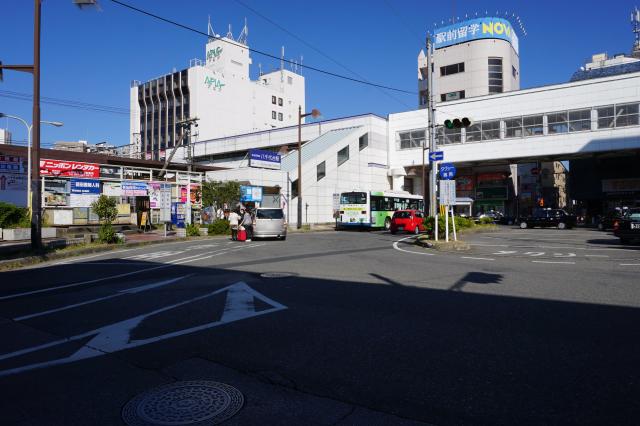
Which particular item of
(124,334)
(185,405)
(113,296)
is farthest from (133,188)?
(185,405)

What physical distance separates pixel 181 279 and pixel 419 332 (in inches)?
249

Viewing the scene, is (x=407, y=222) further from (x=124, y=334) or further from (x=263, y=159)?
(x=124, y=334)

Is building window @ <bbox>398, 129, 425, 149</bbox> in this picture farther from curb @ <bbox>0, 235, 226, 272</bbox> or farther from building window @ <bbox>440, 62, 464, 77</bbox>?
curb @ <bbox>0, 235, 226, 272</bbox>

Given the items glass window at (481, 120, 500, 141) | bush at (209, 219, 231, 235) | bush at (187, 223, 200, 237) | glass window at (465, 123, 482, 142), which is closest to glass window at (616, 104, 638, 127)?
glass window at (481, 120, 500, 141)

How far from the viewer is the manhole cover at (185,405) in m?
3.31

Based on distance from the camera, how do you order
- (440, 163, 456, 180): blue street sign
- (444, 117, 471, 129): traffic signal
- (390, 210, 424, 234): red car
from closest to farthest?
(444, 117, 471, 129): traffic signal, (440, 163, 456, 180): blue street sign, (390, 210, 424, 234): red car

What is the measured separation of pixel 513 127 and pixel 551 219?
38.8ft

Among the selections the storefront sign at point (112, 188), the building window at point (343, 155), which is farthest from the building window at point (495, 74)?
the storefront sign at point (112, 188)

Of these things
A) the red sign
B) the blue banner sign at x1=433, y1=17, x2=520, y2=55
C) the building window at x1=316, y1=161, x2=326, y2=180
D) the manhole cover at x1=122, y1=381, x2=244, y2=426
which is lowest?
the manhole cover at x1=122, y1=381, x2=244, y2=426

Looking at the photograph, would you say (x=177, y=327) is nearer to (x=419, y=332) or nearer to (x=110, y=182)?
(x=419, y=332)

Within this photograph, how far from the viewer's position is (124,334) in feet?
18.4

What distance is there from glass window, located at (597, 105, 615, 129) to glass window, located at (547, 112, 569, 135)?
103 inches

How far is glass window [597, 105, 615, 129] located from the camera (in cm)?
3812

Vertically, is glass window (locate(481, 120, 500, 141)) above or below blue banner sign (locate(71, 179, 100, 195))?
above
